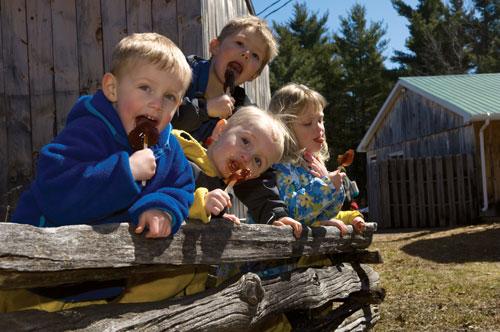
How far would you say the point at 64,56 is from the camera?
5.71m

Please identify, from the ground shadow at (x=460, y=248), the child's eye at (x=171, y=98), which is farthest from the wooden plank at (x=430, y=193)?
the child's eye at (x=171, y=98)

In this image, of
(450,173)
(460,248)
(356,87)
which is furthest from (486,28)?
(460,248)

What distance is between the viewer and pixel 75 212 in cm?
241

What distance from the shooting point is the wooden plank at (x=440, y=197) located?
18.5m

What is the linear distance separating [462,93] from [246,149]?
64.4 ft

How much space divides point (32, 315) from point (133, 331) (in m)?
0.38

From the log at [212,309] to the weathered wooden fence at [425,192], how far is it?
48.1 feet

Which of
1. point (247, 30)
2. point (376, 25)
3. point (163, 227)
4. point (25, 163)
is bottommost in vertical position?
point (163, 227)

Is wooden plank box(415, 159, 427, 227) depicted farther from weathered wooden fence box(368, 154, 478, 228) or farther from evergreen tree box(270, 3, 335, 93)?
evergreen tree box(270, 3, 335, 93)

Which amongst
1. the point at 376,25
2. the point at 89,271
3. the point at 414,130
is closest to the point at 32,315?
the point at 89,271

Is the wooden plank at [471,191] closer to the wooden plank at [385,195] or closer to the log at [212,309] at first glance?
the wooden plank at [385,195]

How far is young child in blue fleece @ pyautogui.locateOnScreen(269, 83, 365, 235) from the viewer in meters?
4.32

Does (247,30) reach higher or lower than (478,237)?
higher

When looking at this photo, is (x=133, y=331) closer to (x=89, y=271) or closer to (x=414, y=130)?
(x=89, y=271)
